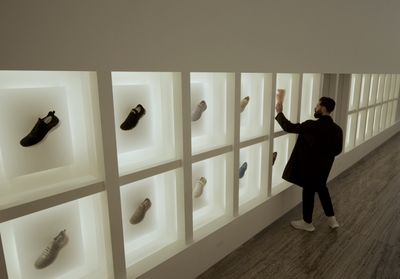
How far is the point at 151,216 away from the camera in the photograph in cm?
202

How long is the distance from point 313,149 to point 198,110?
1295 millimetres

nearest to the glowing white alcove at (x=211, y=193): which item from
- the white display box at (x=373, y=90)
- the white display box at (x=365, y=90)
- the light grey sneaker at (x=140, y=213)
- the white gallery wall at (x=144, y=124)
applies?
the white gallery wall at (x=144, y=124)

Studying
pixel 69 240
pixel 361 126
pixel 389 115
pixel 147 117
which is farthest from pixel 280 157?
pixel 389 115

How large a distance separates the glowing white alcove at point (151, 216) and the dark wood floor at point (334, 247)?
538mm

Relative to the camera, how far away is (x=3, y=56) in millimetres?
1104

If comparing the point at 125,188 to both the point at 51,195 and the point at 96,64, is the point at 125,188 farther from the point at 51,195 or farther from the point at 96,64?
the point at 96,64

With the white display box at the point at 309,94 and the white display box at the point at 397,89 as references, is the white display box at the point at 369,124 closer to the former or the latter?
the white display box at the point at 397,89

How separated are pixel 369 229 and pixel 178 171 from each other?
2250mm

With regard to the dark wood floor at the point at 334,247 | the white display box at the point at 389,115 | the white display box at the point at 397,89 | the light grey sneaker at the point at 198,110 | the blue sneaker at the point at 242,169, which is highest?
the light grey sneaker at the point at 198,110

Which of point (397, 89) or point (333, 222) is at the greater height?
point (397, 89)

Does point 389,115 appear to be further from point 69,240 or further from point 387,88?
point 69,240

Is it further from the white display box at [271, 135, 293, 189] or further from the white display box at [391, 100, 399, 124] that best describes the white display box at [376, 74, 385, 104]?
the white display box at [271, 135, 293, 189]

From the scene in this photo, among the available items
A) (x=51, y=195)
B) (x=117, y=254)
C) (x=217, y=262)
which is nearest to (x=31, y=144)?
(x=51, y=195)

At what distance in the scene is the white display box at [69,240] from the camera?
141cm
